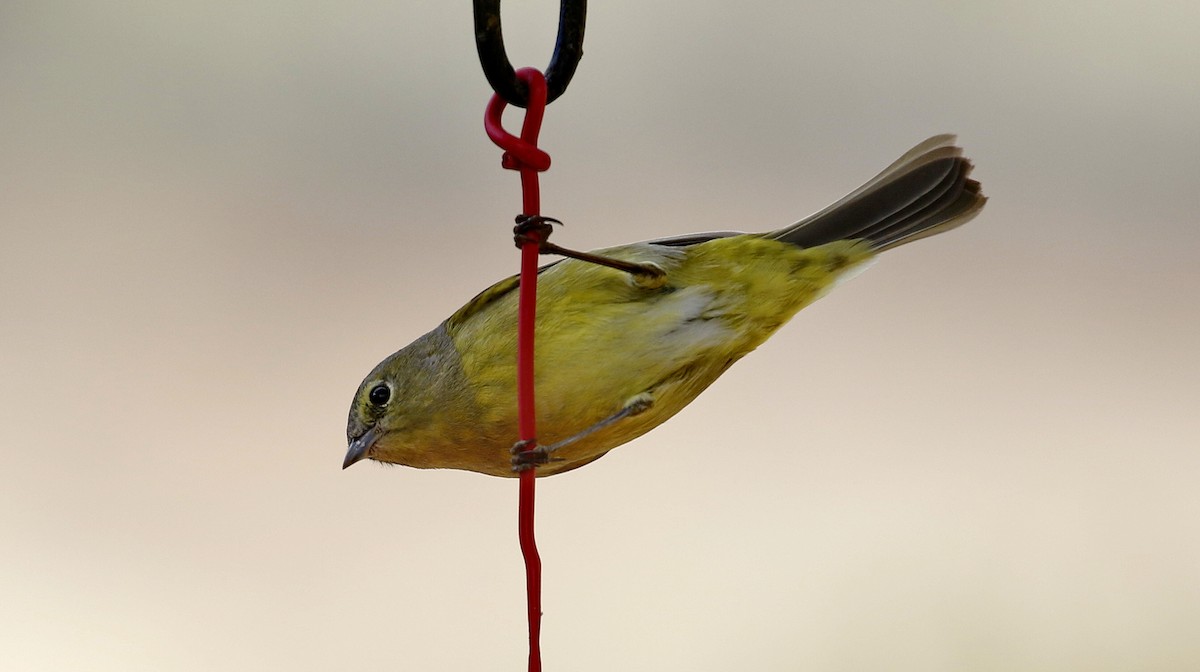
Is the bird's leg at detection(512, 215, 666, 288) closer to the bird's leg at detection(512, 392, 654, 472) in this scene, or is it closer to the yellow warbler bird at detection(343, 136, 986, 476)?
the yellow warbler bird at detection(343, 136, 986, 476)

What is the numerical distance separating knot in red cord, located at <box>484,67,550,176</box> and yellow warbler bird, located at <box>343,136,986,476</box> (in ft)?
1.33

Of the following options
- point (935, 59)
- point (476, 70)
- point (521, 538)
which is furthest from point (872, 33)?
point (521, 538)

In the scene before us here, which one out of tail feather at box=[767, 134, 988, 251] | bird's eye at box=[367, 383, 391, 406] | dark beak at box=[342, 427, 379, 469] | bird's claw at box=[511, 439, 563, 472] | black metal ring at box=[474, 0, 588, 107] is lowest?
bird's claw at box=[511, 439, 563, 472]

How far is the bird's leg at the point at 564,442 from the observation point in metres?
1.32

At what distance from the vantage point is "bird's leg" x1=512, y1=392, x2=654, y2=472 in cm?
132

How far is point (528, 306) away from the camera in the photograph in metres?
1.18

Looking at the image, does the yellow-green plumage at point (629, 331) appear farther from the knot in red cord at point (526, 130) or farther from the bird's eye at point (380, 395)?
the knot in red cord at point (526, 130)

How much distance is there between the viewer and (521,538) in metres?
1.16

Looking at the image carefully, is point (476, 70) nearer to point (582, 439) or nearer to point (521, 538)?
point (582, 439)

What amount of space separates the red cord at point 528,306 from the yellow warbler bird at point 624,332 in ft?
0.88

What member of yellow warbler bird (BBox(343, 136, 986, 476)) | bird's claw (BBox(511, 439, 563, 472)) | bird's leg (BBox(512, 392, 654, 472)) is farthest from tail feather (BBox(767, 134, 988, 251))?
bird's claw (BBox(511, 439, 563, 472))

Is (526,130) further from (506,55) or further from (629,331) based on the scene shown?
(629,331)

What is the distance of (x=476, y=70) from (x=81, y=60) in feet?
3.62

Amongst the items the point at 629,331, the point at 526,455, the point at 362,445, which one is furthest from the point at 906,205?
the point at 362,445
